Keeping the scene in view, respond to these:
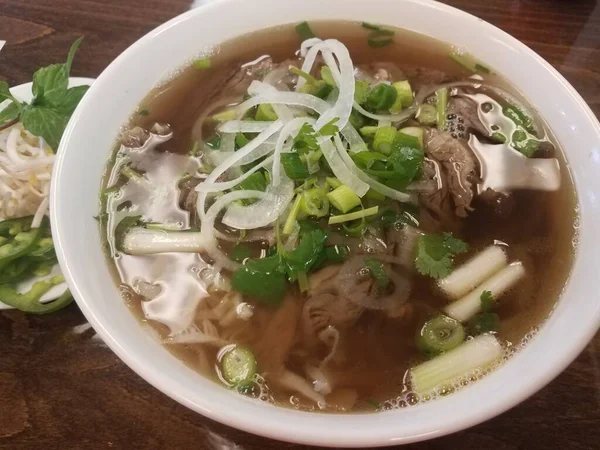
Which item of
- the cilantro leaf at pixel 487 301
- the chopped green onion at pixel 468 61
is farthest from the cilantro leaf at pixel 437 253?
the chopped green onion at pixel 468 61

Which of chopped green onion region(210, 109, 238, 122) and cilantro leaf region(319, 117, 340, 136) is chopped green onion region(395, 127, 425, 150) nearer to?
cilantro leaf region(319, 117, 340, 136)

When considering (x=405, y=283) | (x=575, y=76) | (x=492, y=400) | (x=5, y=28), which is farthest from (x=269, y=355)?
(x=5, y=28)

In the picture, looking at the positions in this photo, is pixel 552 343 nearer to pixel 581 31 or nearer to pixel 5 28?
pixel 581 31

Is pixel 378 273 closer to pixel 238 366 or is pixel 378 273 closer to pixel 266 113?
pixel 238 366

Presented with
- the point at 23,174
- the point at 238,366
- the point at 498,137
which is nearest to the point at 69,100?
the point at 23,174

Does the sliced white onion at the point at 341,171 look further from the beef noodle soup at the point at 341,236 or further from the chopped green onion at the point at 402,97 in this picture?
the chopped green onion at the point at 402,97
